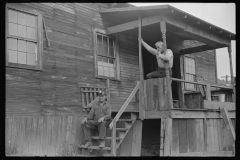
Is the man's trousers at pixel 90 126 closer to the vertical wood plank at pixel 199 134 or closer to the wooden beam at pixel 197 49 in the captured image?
the vertical wood plank at pixel 199 134

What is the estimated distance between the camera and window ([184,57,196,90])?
53.1 feet

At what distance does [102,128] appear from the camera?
9633mm

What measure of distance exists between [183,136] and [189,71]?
664 cm

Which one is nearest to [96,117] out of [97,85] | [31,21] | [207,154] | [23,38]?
[97,85]

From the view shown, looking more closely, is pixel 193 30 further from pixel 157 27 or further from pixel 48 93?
pixel 48 93

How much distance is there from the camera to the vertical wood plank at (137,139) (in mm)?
10469

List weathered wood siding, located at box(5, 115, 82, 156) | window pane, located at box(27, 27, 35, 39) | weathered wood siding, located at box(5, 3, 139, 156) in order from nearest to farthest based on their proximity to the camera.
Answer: weathered wood siding, located at box(5, 115, 82, 156) < weathered wood siding, located at box(5, 3, 139, 156) < window pane, located at box(27, 27, 35, 39)

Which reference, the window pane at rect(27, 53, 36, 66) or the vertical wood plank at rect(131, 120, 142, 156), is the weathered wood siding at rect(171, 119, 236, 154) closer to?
the vertical wood plank at rect(131, 120, 142, 156)

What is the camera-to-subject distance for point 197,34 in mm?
11625

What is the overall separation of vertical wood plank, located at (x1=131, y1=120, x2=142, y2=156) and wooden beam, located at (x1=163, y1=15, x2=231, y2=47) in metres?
3.58

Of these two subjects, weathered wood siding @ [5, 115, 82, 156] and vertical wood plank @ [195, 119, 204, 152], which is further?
vertical wood plank @ [195, 119, 204, 152]

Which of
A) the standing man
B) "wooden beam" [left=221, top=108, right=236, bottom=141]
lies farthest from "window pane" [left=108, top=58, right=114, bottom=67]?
"wooden beam" [left=221, top=108, right=236, bottom=141]
